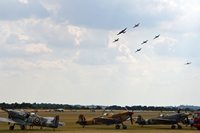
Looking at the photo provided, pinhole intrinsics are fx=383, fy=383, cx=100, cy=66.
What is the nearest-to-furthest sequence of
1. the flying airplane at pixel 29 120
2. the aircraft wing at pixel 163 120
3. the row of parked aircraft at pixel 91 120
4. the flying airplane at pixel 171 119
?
the flying airplane at pixel 29 120 < the row of parked aircraft at pixel 91 120 < the flying airplane at pixel 171 119 < the aircraft wing at pixel 163 120

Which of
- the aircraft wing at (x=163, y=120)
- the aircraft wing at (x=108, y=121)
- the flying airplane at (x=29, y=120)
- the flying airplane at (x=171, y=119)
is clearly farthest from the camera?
the aircraft wing at (x=163, y=120)

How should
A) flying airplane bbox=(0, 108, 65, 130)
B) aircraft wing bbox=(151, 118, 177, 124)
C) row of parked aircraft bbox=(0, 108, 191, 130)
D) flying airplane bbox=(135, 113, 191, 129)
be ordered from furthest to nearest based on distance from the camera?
aircraft wing bbox=(151, 118, 177, 124)
flying airplane bbox=(135, 113, 191, 129)
row of parked aircraft bbox=(0, 108, 191, 130)
flying airplane bbox=(0, 108, 65, 130)

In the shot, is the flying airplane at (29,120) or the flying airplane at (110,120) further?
the flying airplane at (110,120)

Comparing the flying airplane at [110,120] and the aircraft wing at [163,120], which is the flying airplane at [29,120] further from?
the aircraft wing at [163,120]

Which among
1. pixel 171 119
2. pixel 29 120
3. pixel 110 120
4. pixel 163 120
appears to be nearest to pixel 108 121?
pixel 110 120

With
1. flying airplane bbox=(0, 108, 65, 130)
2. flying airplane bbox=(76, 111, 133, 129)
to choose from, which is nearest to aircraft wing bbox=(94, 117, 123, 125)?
flying airplane bbox=(76, 111, 133, 129)

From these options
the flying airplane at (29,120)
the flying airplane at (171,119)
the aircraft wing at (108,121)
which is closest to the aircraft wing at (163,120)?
the flying airplane at (171,119)

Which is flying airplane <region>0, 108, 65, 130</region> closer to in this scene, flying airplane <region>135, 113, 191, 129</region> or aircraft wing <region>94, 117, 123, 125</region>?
aircraft wing <region>94, 117, 123, 125</region>

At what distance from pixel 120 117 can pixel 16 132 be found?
12859 mm

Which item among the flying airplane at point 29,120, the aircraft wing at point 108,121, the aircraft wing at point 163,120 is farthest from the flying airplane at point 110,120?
the flying airplane at point 29,120

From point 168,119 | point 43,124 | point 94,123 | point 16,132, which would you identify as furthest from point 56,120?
point 168,119

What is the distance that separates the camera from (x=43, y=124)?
36.3 m

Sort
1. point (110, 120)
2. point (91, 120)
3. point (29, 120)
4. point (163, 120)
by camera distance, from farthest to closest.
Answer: point (163, 120), point (91, 120), point (110, 120), point (29, 120)

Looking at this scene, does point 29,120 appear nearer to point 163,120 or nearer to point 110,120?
point 110,120
